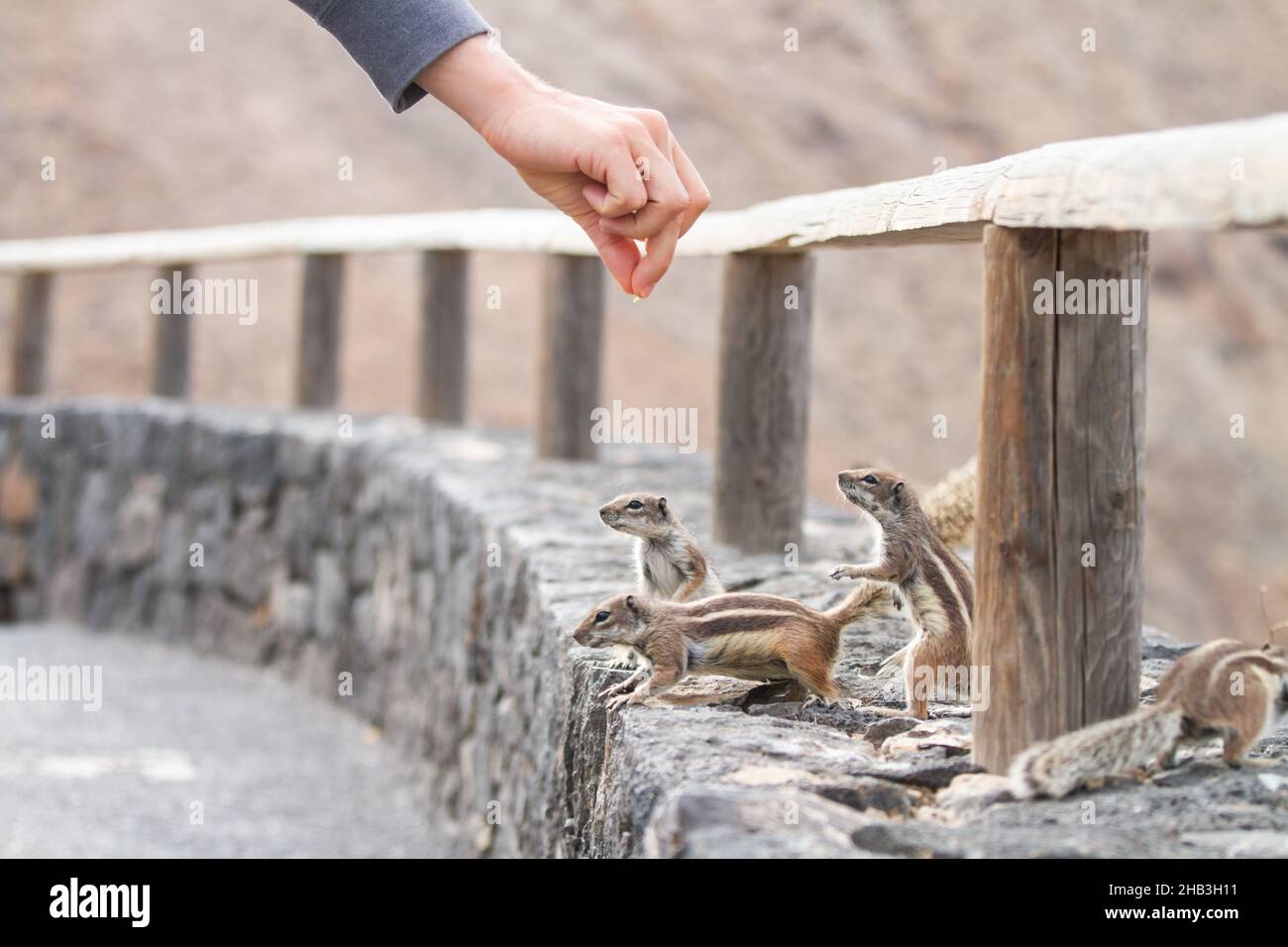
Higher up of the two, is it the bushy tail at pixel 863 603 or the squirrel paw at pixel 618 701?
the bushy tail at pixel 863 603

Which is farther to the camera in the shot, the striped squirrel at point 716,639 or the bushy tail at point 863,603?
the bushy tail at point 863,603

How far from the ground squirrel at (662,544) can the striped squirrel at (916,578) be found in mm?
501

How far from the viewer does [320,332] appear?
9055 millimetres

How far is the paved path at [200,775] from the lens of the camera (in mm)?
5969

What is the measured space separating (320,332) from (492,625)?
4.22 m

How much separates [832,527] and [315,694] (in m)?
3.36

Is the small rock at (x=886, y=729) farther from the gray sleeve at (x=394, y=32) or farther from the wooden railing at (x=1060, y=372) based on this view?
the gray sleeve at (x=394, y=32)

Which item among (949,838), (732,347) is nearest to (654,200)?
(949,838)

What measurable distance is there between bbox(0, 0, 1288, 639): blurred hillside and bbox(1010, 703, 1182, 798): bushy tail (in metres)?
14.6

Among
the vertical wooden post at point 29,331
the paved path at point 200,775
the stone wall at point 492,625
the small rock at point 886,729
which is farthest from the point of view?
the vertical wooden post at point 29,331

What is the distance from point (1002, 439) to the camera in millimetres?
2682

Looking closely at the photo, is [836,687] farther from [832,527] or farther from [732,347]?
[832,527]

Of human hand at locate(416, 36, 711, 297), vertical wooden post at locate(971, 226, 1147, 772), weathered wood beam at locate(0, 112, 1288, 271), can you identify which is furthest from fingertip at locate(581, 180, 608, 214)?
vertical wooden post at locate(971, 226, 1147, 772)

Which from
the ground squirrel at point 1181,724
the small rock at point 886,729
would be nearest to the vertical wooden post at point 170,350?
the small rock at point 886,729
